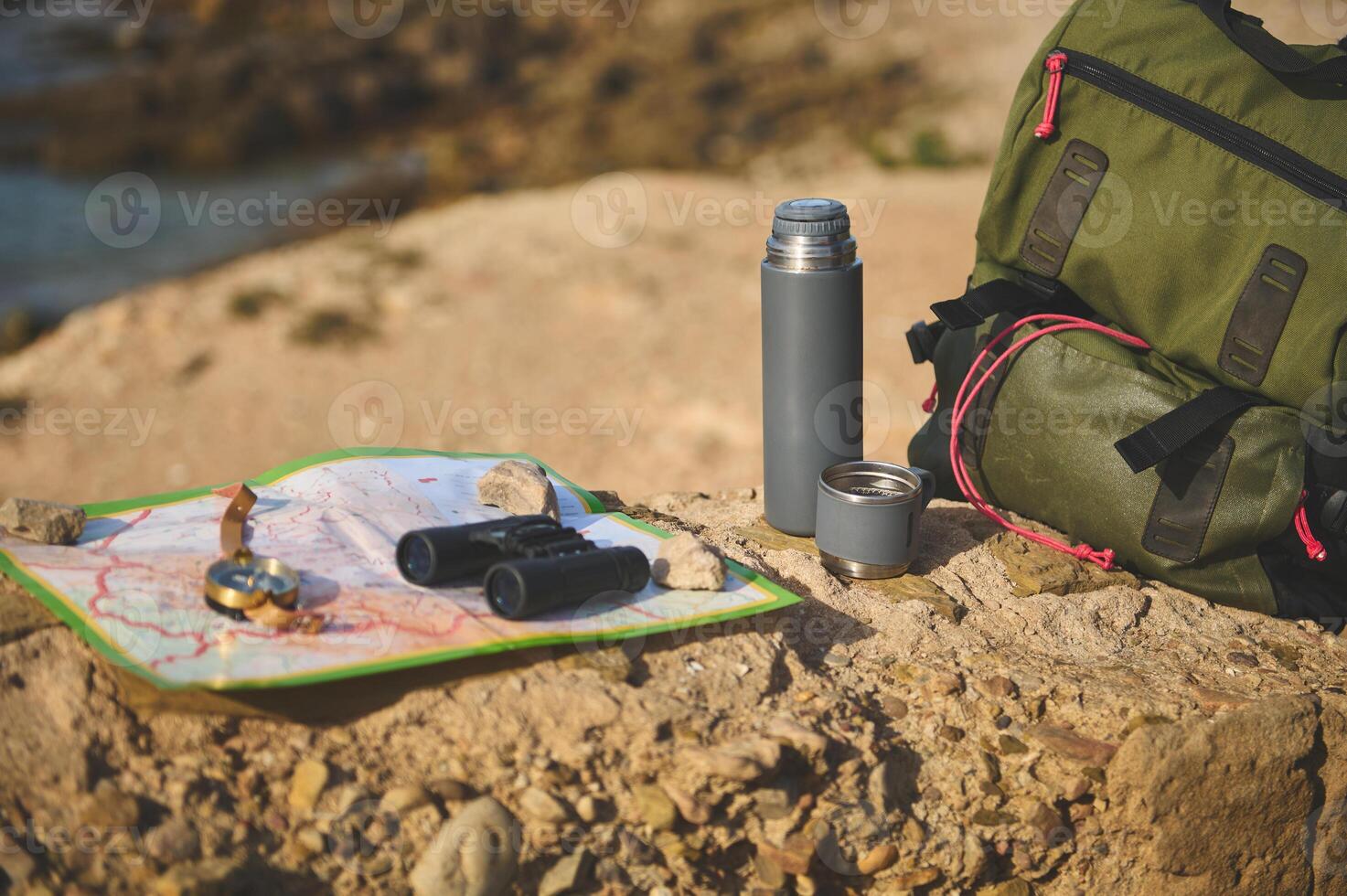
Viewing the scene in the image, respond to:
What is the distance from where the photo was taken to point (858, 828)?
2.17m

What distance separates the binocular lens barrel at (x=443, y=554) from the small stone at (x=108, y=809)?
0.61 m

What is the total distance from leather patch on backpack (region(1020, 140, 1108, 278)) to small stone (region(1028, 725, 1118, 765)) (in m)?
1.12

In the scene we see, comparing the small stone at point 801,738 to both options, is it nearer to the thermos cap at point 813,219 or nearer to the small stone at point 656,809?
the small stone at point 656,809

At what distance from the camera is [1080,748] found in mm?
2299

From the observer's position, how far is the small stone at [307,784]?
1.95 metres

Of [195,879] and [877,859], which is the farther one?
[877,859]

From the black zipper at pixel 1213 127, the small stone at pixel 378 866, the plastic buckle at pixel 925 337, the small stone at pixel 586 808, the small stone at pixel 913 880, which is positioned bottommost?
the small stone at pixel 913 880

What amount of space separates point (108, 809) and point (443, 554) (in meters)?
0.68

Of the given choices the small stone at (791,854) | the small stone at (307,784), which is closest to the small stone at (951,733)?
the small stone at (791,854)

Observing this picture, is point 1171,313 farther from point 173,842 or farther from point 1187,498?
point 173,842

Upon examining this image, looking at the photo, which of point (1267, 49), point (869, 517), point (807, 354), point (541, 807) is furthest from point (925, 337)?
point (541, 807)

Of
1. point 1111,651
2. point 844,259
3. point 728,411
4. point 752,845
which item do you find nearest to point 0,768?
point 752,845

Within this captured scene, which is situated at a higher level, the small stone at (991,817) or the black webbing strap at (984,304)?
the black webbing strap at (984,304)

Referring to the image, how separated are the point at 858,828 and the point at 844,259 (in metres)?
1.15
